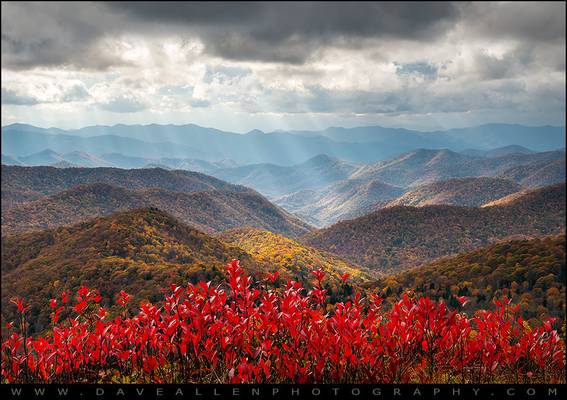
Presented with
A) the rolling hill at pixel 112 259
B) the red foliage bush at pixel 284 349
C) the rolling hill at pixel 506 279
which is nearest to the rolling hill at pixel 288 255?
the rolling hill at pixel 112 259

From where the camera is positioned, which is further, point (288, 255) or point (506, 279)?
point (288, 255)

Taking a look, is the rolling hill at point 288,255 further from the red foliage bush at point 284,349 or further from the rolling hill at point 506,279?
the red foliage bush at point 284,349

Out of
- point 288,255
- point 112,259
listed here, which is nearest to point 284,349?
point 112,259

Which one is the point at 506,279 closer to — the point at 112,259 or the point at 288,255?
the point at 112,259

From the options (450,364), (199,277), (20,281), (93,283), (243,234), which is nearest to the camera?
(450,364)

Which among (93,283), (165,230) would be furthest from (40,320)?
(165,230)
